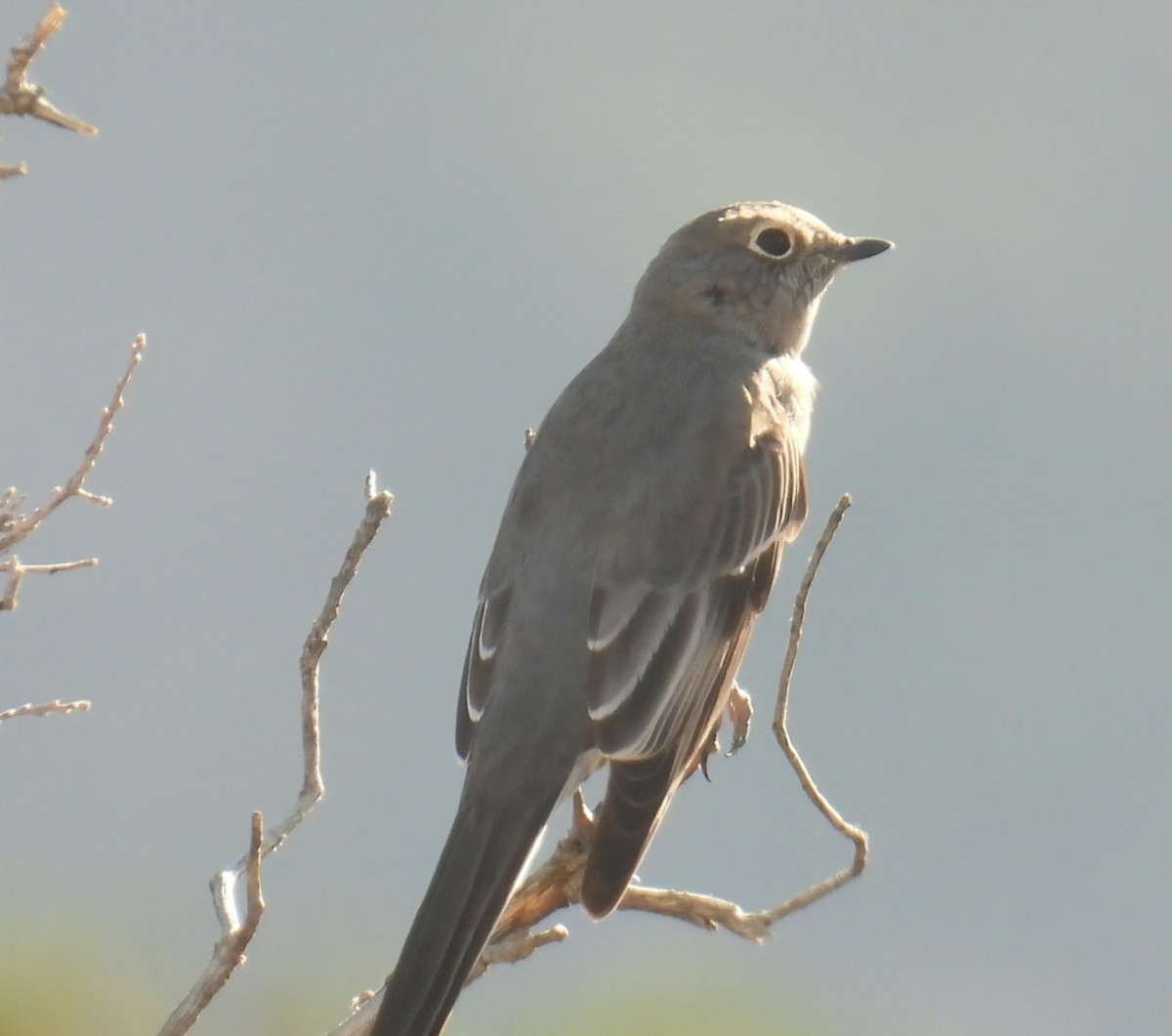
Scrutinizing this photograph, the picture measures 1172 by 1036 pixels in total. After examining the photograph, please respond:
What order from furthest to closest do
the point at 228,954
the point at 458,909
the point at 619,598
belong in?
the point at 619,598 → the point at 458,909 → the point at 228,954

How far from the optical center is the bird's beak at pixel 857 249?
19.2 feet

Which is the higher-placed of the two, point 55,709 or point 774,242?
point 774,242

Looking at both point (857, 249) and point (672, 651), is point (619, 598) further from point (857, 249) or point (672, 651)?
point (857, 249)

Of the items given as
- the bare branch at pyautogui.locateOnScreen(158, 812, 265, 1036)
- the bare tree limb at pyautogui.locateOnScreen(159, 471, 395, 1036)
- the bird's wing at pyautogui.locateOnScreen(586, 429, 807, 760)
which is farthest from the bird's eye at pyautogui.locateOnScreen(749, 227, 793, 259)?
the bare branch at pyautogui.locateOnScreen(158, 812, 265, 1036)

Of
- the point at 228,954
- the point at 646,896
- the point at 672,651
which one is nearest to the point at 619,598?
the point at 672,651

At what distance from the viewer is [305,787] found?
10.4 feet

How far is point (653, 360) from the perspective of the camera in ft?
17.3

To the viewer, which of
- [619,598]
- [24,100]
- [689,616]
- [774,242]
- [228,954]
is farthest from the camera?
[774,242]

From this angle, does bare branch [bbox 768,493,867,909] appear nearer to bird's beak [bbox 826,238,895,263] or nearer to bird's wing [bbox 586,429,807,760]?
bird's wing [bbox 586,429,807,760]

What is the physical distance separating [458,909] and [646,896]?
1.60 feet

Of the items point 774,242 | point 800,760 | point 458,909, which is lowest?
point 458,909

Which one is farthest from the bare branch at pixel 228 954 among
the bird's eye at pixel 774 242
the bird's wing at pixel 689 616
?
the bird's eye at pixel 774 242

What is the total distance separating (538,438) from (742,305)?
1.06 meters

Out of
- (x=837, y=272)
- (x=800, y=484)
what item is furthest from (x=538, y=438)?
(x=837, y=272)
